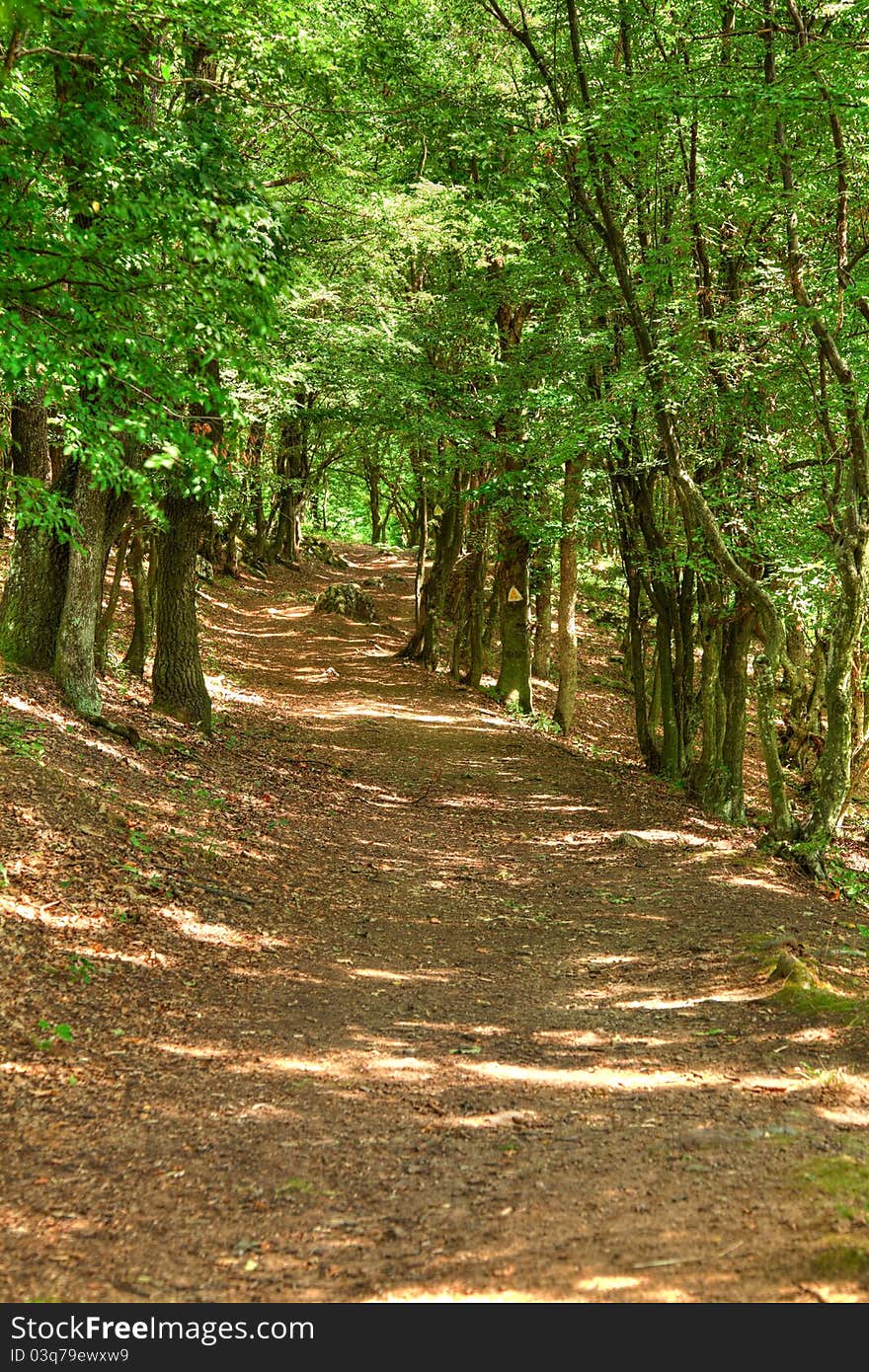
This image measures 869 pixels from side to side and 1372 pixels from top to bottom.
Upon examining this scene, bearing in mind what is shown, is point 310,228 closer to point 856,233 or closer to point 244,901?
point 856,233

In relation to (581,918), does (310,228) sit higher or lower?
higher

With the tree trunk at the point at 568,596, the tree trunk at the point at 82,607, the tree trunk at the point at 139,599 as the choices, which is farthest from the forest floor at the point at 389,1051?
the tree trunk at the point at 568,596

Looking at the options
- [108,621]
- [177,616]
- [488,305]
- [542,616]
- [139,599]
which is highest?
[488,305]

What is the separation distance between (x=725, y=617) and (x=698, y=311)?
426cm

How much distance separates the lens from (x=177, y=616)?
12.1 metres

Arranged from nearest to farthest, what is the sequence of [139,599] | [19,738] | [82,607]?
[19,738]
[82,607]
[139,599]

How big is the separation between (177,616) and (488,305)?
29.3 feet

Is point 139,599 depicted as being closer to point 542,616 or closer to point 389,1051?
point 389,1051

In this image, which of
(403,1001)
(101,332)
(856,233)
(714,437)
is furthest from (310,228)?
(403,1001)

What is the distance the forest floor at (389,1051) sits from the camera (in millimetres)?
3357

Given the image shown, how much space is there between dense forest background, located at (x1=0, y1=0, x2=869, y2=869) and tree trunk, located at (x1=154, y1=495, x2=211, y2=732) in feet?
0.16

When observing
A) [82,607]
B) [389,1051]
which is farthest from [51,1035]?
[82,607]

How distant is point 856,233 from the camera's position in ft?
34.3

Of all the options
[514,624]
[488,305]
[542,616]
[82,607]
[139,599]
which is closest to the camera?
[82,607]
